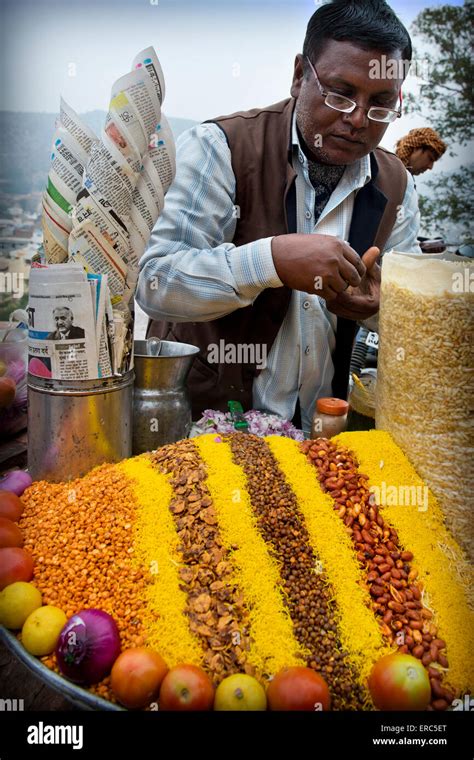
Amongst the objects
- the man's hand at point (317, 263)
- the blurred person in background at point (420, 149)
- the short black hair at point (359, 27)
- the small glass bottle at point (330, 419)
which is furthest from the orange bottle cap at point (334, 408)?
the blurred person in background at point (420, 149)

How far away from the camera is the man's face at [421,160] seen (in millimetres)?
2701

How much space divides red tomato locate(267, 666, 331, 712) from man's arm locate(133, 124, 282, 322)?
80 cm

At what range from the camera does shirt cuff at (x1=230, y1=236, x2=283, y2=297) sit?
4.18 ft

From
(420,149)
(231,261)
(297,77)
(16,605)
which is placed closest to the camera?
(16,605)

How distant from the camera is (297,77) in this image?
1.49 metres

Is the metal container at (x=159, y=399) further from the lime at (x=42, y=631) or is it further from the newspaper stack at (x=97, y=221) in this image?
the lime at (x=42, y=631)

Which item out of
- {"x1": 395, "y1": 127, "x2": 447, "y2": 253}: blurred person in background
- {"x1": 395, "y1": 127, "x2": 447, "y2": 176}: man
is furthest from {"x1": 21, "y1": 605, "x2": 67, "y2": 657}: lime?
{"x1": 395, "y1": 127, "x2": 447, "y2": 176}: man

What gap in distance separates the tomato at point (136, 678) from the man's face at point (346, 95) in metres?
1.17

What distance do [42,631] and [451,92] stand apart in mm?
1302

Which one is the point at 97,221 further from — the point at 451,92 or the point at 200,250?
the point at 451,92

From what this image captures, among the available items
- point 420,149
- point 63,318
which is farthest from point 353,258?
point 420,149

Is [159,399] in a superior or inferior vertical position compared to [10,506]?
superior

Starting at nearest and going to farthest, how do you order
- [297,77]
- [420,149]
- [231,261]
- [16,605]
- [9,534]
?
1. [16,605]
2. [9,534]
3. [231,261]
4. [297,77]
5. [420,149]

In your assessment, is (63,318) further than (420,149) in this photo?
No
